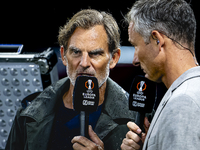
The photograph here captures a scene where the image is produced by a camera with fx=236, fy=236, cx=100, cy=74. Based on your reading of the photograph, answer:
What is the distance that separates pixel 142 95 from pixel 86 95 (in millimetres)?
282

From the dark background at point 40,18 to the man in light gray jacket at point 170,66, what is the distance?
639 millimetres

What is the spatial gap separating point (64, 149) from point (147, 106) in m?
0.59

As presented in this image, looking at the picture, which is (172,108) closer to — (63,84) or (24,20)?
(63,84)

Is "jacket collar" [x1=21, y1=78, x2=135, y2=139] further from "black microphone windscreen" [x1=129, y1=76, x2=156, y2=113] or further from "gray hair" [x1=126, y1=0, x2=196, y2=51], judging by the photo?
"gray hair" [x1=126, y1=0, x2=196, y2=51]

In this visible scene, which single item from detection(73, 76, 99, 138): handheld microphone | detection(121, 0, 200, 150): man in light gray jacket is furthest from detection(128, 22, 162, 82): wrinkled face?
detection(73, 76, 99, 138): handheld microphone

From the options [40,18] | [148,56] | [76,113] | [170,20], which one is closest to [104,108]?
[76,113]

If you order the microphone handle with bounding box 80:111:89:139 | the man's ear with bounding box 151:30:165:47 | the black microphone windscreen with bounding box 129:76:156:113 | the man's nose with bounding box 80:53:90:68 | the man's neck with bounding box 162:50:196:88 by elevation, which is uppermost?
the man's ear with bounding box 151:30:165:47

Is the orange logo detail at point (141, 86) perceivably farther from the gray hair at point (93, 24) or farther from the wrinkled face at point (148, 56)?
the gray hair at point (93, 24)

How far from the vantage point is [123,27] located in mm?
1741

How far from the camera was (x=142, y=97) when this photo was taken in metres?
1.18

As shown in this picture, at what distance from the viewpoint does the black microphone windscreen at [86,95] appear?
1.12 m

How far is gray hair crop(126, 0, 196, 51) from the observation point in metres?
1.03

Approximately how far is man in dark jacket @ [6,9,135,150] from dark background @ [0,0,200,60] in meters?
0.30

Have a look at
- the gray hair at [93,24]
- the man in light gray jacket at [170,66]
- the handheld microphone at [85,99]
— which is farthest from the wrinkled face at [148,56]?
the gray hair at [93,24]
